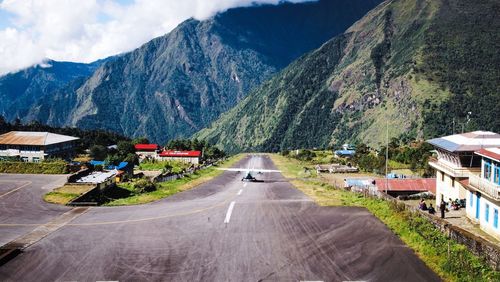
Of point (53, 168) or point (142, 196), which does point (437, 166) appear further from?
point (53, 168)

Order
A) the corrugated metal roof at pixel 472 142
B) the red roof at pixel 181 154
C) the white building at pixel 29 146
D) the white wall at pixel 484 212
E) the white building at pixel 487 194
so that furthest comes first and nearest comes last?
the red roof at pixel 181 154, the white building at pixel 29 146, the corrugated metal roof at pixel 472 142, the white wall at pixel 484 212, the white building at pixel 487 194

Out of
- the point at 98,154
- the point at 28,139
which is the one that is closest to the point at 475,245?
the point at 28,139

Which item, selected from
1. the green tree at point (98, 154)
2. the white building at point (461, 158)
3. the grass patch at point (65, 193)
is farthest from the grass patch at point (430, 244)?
the green tree at point (98, 154)

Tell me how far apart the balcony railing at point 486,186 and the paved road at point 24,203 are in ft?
131

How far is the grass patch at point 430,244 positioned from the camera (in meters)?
26.5

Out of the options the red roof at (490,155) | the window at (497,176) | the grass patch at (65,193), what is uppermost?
the red roof at (490,155)

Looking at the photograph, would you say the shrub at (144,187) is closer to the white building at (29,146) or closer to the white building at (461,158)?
the white building at (461,158)

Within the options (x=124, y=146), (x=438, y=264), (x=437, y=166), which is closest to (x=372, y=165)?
(x=437, y=166)

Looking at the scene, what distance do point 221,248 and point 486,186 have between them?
27.8 metres

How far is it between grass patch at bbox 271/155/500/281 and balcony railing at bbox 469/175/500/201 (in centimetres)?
901

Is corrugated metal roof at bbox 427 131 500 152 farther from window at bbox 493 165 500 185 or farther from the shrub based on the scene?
the shrub

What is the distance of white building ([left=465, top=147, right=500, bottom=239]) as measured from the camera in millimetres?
42487

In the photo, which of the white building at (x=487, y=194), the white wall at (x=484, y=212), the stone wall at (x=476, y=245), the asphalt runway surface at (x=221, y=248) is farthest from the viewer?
the white wall at (x=484, y=212)

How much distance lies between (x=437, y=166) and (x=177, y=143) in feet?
478
